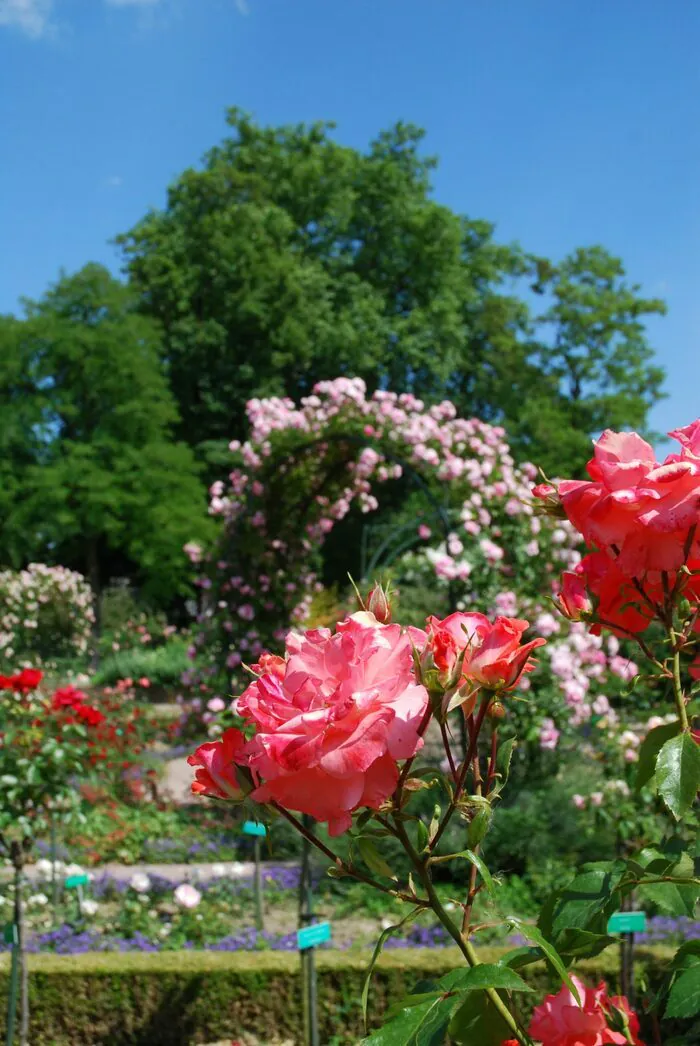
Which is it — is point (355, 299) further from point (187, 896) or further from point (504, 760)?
point (504, 760)

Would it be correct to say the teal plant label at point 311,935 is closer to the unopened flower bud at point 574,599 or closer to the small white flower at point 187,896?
the small white flower at point 187,896

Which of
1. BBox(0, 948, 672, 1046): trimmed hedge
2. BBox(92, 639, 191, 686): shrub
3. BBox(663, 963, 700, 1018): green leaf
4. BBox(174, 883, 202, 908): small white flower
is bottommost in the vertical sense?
BBox(0, 948, 672, 1046): trimmed hedge

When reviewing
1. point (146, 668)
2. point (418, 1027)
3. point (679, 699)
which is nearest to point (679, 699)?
point (679, 699)

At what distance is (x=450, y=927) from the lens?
78 centimetres

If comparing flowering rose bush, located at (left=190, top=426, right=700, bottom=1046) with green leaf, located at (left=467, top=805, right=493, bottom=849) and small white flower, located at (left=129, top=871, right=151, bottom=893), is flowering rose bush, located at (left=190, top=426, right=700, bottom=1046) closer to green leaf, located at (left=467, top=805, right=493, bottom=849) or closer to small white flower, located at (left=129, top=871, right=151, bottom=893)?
green leaf, located at (left=467, top=805, right=493, bottom=849)

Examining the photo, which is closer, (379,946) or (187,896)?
(379,946)

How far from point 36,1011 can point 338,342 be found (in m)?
16.9

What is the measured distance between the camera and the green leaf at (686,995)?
0.88m

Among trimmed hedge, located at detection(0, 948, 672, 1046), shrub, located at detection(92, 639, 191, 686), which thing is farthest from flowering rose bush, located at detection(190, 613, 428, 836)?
shrub, located at detection(92, 639, 191, 686)

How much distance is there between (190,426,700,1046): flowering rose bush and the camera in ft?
2.36

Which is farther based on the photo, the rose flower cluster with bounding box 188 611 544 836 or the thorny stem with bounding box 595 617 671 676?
the thorny stem with bounding box 595 617 671 676

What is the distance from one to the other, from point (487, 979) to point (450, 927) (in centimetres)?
6

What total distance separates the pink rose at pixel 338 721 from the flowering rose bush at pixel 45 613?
15.5m

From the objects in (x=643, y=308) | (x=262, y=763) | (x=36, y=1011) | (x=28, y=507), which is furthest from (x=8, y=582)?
(x=262, y=763)
